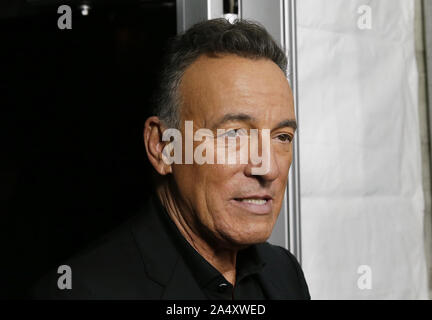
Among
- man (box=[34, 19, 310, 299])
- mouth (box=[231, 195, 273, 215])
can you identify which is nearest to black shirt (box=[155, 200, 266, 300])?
man (box=[34, 19, 310, 299])

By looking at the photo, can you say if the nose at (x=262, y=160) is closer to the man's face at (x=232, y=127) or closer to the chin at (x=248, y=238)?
the man's face at (x=232, y=127)

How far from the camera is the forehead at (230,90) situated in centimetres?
98

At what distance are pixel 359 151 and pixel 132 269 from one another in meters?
0.84

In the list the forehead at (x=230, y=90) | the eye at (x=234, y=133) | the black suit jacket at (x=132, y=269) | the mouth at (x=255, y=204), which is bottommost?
the black suit jacket at (x=132, y=269)

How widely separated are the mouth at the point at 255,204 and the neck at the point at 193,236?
11 cm

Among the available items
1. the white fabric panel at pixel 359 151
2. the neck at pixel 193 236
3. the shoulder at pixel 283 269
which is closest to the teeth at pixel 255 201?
the neck at pixel 193 236

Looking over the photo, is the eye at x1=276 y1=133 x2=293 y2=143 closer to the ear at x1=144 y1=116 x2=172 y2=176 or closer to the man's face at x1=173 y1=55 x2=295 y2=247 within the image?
the man's face at x1=173 y1=55 x2=295 y2=247

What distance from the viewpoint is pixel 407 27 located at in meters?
1.69

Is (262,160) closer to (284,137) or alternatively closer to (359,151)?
(284,137)

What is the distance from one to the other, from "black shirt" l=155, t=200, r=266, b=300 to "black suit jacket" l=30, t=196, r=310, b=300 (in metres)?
0.01

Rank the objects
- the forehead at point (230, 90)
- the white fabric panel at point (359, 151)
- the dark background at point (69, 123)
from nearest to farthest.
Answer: the forehead at point (230, 90) → the dark background at point (69, 123) → the white fabric panel at point (359, 151)

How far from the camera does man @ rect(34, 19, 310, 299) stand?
Result: 0.99m

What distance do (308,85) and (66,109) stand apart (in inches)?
26.3

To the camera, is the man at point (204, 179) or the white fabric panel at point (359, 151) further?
the white fabric panel at point (359, 151)
